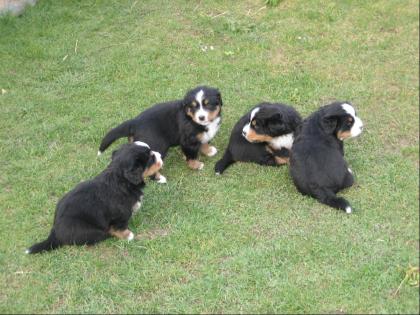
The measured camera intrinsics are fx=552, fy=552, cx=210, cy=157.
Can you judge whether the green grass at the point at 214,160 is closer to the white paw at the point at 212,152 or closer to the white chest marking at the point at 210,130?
the white paw at the point at 212,152

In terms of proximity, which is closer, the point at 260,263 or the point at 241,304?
the point at 241,304

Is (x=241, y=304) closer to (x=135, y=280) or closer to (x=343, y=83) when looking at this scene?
(x=135, y=280)

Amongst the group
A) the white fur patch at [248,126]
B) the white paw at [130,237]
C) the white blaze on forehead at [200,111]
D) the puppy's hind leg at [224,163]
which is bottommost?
the white paw at [130,237]

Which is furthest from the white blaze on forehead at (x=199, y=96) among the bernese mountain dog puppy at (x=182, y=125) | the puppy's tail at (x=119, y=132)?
the puppy's tail at (x=119, y=132)

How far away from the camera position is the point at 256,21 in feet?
30.3

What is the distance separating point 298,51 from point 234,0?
2.20m

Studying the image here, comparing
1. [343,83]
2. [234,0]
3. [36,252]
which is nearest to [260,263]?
[36,252]

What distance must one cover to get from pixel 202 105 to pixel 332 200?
181 centimetres

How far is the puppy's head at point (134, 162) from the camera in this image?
525 cm

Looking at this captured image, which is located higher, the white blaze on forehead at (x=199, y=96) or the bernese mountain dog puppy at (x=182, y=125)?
the white blaze on forehead at (x=199, y=96)

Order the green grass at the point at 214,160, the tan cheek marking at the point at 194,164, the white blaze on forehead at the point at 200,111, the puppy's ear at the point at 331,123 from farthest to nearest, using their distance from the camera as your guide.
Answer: the tan cheek marking at the point at 194,164
the white blaze on forehead at the point at 200,111
the puppy's ear at the point at 331,123
the green grass at the point at 214,160

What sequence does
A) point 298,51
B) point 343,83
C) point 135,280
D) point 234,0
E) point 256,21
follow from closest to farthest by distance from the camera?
point 135,280 → point 343,83 → point 298,51 → point 256,21 → point 234,0

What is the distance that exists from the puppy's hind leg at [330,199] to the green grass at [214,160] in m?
0.09

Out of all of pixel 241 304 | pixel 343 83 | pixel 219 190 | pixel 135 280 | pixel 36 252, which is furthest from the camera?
pixel 343 83
